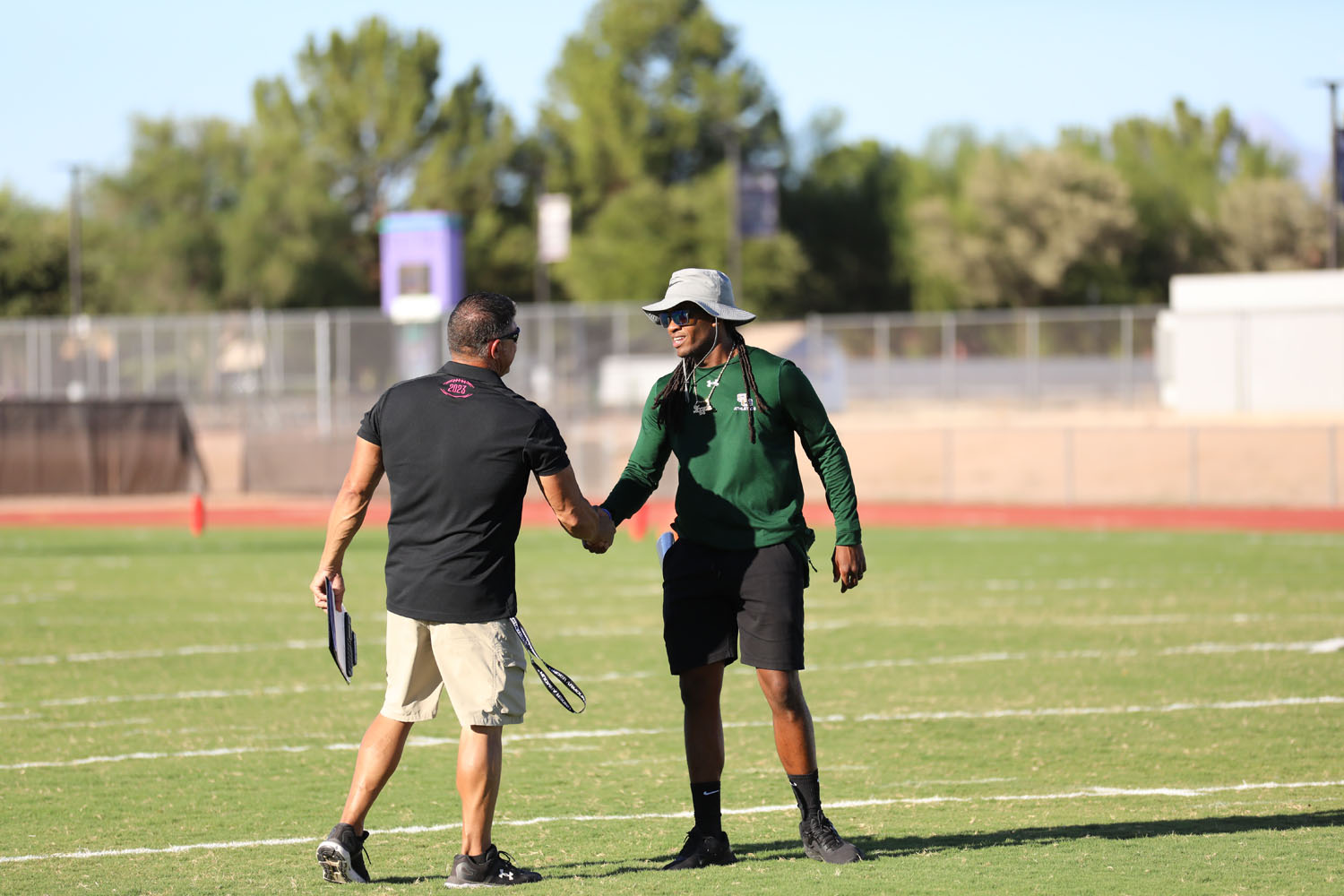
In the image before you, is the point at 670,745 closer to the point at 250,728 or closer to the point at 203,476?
the point at 250,728

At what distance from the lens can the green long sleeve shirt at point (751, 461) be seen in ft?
19.7

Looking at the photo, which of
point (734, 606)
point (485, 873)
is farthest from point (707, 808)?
point (485, 873)

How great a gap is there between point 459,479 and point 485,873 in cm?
129

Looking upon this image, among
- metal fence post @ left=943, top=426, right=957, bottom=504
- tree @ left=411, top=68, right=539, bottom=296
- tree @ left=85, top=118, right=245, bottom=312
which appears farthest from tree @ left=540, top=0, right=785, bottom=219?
metal fence post @ left=943, top=426, right=957, bottom=504

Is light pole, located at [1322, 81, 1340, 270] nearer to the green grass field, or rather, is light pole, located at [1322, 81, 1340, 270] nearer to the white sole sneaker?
the green grass field

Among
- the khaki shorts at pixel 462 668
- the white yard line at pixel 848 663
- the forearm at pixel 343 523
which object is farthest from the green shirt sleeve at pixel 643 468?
the white yard line at pixel 848 663

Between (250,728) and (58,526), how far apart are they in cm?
1830

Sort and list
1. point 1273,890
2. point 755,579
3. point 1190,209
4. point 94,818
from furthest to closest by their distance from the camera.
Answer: point 1190,209, point 94,818, point 755,579, point 1273,890

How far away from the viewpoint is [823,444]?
6.11 meters

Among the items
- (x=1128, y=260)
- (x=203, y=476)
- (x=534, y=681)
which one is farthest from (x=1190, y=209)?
(x=534, y=681)

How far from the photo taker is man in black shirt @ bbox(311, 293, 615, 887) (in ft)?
18.1

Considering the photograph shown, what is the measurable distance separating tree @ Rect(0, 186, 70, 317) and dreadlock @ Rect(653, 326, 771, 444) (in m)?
71.5

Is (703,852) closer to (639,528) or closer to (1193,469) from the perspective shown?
(639,528)

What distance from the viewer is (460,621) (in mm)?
5527
